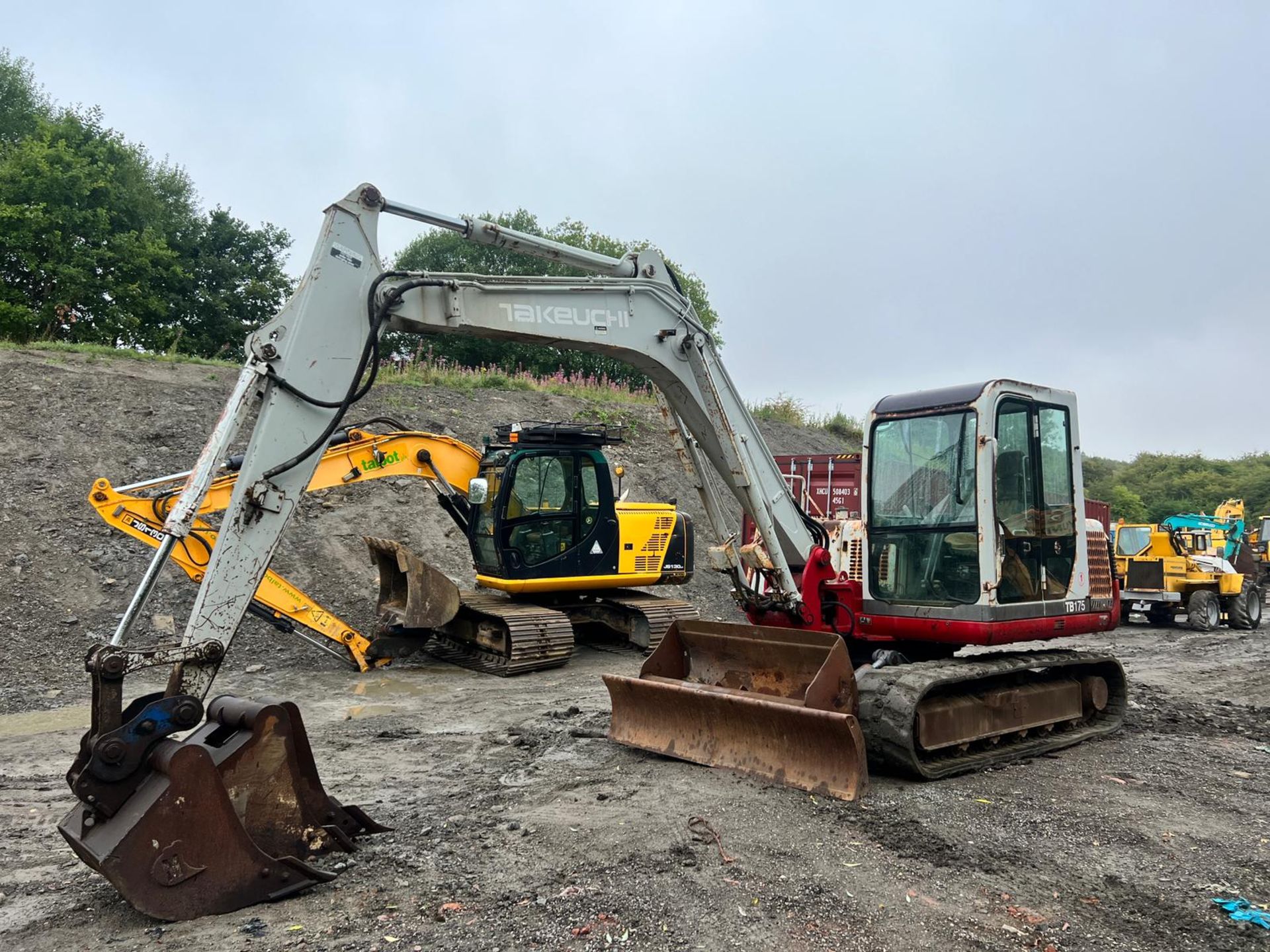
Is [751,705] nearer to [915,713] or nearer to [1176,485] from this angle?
[915,713]

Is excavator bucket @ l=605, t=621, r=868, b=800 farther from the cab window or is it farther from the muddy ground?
the cab window

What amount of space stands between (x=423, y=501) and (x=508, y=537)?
5.34 metres

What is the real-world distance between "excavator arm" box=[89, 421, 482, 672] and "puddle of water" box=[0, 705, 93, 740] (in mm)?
1467

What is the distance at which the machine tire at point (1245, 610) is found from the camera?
16266 mm

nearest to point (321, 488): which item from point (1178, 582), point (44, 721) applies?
point (44, 721)

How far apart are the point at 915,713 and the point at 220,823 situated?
3681 mm

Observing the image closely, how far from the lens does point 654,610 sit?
10.6 metres

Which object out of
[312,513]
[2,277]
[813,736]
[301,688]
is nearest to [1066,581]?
[813,736]

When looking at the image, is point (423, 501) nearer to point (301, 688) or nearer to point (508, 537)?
point (508, 537)

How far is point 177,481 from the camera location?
10.3 metres

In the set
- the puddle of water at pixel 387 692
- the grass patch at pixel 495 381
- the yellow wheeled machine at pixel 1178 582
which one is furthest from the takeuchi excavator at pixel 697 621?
the grass patch at pixel 495 381

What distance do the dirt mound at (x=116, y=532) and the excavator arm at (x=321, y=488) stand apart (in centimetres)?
77

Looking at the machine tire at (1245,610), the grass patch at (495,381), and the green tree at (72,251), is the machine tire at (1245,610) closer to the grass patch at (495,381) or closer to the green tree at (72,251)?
the grass patch at (495,381)

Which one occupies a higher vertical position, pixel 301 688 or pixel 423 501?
pixel 423 501
